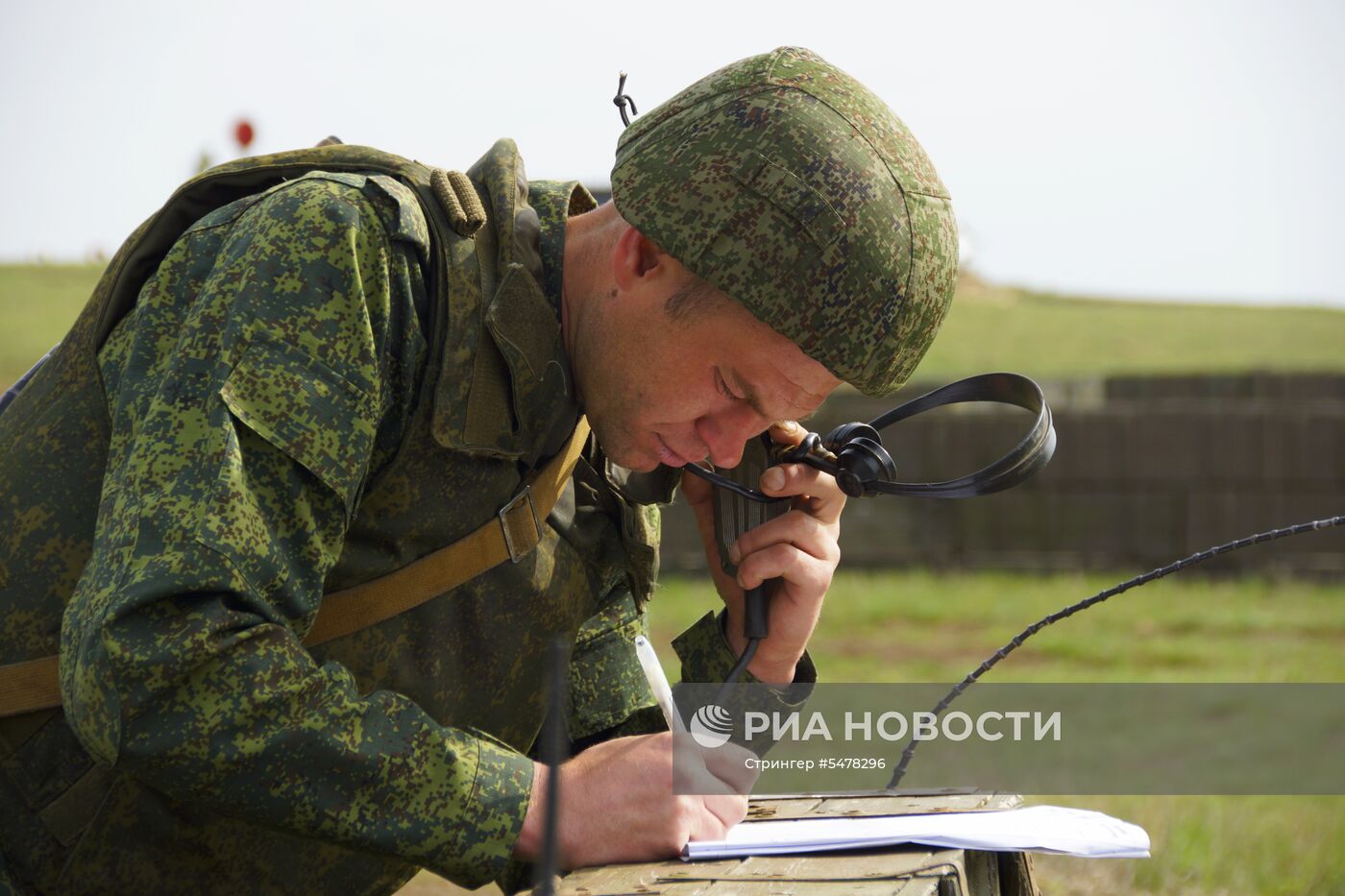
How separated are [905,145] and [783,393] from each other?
420 millimetres

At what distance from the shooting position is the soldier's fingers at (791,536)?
8.52 ft

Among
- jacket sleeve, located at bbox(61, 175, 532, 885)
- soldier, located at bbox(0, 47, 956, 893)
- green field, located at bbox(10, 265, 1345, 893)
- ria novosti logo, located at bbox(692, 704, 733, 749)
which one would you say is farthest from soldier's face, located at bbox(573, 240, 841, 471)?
green field, located at bbox(10, 265, 1345, 893)

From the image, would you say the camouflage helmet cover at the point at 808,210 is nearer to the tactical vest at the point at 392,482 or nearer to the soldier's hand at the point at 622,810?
the tactical vest at the point at 392,482

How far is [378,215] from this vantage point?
6.98 feet

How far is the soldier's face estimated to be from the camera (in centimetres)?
228

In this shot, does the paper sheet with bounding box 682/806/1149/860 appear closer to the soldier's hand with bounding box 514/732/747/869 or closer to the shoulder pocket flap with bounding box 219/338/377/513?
the soldier's hand with bounding box 514/732/747/869

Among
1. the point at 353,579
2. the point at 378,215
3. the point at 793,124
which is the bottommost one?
the point at 353,579

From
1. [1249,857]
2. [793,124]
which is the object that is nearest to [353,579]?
[793,124]

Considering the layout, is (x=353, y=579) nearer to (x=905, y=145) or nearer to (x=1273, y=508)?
(x=905, y=145)

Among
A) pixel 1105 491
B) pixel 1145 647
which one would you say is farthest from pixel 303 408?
pixel 1105 491

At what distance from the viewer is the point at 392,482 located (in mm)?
2225

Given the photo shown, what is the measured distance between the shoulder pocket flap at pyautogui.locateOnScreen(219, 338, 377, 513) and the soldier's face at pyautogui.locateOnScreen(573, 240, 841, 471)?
1.66 feet

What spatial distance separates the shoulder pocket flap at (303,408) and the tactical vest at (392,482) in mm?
208

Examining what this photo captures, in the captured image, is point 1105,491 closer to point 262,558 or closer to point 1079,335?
point 262,558
